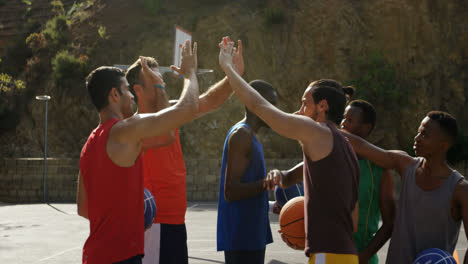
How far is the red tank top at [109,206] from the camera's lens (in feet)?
9.24

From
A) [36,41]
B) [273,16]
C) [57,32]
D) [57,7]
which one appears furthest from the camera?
[57,7]

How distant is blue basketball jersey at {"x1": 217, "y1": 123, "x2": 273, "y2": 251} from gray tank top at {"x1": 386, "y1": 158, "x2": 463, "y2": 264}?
36.6 inches

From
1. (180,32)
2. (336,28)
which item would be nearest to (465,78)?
(336,28)

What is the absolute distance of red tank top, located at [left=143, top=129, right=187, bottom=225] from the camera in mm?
3750

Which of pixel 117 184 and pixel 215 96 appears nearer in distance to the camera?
pixel 117 184

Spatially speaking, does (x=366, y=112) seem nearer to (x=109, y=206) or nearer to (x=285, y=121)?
(x=285, y=121)

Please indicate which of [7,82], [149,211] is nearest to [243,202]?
[149,211]

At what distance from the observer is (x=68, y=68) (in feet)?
108

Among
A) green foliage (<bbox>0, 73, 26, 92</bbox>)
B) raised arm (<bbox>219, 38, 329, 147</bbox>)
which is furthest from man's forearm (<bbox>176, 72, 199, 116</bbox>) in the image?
green foliage (<bbox>0, 73, 26, 92</bbox>)

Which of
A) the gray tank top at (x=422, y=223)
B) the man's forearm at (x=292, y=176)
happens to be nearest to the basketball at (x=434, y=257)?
the gray tank top at (x=422, y=223)

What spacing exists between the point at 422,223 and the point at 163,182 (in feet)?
5.98

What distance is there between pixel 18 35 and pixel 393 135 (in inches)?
1134

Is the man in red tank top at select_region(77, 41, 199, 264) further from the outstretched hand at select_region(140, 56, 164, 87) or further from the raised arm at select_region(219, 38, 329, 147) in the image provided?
the outstretched hand at select_region(140, 56, 164, 87)

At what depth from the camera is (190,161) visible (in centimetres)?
2361
